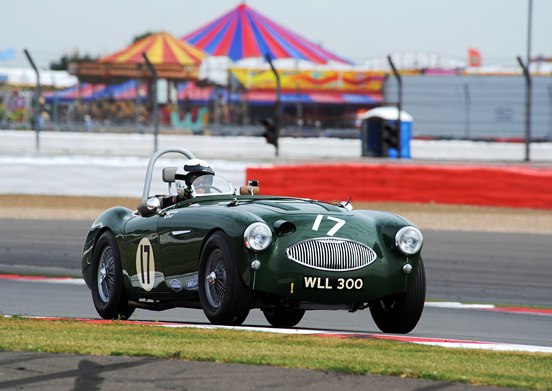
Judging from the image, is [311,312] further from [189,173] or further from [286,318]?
[189,173]

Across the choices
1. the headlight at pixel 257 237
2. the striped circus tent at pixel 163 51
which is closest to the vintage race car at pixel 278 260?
the headlight at pixel 257 237

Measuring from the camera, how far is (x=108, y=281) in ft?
29.2

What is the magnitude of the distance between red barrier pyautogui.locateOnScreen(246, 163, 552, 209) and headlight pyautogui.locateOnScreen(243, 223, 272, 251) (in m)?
13.4

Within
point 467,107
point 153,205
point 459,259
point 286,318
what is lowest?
point 459,259

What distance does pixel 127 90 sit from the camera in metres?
60.1

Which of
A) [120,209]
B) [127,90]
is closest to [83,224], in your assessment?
[120,209]

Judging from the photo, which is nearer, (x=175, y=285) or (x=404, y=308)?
(x=404, y=308)

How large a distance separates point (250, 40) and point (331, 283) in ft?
175

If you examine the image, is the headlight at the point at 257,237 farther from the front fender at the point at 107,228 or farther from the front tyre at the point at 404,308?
the front fender at the point at 107,228

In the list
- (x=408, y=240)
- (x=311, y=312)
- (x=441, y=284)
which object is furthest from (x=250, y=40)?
(x=408, y=240)

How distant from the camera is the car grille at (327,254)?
7.34 metres

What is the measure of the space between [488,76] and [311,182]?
107 feet

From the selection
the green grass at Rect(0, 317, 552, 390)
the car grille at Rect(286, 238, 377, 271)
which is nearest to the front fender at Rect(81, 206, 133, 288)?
the green grass at Rect(0, 317, 552, 390)

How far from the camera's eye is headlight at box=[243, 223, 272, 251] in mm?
7254
